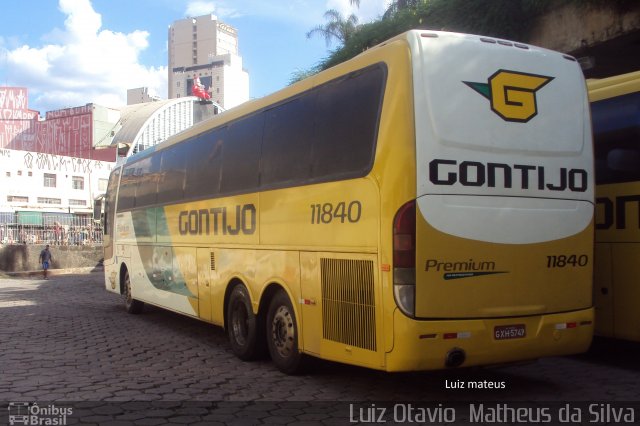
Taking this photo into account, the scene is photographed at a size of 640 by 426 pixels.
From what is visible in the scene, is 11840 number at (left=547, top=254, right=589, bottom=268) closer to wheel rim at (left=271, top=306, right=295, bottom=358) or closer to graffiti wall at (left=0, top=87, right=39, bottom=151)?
wheel rim at (left=271, top=306, right=295, bottom=358)

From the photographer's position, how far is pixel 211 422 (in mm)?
5145

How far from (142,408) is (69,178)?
5906 centimetres

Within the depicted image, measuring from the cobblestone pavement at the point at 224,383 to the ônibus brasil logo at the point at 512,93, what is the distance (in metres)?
2.69

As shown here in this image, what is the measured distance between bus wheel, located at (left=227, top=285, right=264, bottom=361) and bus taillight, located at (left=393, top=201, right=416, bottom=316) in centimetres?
278

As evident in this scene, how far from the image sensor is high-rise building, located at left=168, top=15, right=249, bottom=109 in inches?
5979

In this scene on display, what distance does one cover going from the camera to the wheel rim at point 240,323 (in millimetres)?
7875

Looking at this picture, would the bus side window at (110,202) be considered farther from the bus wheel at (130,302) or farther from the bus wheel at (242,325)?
the bus wheel at (242,325)

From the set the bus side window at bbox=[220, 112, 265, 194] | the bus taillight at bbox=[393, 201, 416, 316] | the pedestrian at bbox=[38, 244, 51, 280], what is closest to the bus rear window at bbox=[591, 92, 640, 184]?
the bus taillight at bbox=[393, 201, 416, 316]

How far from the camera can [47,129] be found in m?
77.2

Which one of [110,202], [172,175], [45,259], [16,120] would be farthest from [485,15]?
[16,120]

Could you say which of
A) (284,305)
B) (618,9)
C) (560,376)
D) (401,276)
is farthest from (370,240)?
(618,9)

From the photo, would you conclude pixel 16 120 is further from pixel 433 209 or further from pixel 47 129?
pixel 433 209

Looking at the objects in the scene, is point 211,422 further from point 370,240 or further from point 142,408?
point 370,240

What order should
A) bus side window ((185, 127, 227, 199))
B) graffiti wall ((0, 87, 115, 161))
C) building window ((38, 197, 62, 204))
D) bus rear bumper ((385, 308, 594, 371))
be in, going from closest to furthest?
bus rear bumper ((385, 308, 594, 371)) < bus side window ((185, 127, 227, 199)) < building window ((38, 197, 62, 204)) < graffiti wall ((0, 87, 115, 161))
